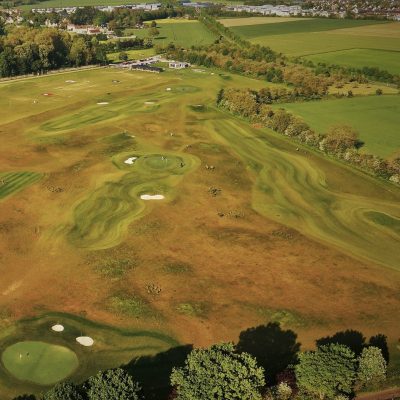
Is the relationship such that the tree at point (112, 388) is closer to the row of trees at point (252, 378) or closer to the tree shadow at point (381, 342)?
the row of trees at point (252, 378)

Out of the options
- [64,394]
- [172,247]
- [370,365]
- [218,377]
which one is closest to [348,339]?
[370,365]

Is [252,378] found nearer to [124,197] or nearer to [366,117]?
[124,197]

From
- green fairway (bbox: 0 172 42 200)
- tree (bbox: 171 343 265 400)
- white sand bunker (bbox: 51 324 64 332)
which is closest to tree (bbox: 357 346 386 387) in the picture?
tree (bbox: 171 343 265 400)

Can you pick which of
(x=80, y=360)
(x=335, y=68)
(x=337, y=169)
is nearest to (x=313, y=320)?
(x=80, y=360)

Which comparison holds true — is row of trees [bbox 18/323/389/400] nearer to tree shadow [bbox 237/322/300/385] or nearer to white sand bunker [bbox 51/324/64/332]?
tree shadow [bbox 237/322/300/385]

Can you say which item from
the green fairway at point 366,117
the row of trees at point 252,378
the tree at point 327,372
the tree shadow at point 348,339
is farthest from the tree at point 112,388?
the green fairway at point 366,117

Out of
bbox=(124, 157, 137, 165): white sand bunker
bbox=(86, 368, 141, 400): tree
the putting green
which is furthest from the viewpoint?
bbox=(124, 157, 137, 165): white sand bunker

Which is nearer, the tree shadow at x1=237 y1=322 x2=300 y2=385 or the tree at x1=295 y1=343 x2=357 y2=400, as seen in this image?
the tree at x1=295 y1=343 x2=357 y2=400
